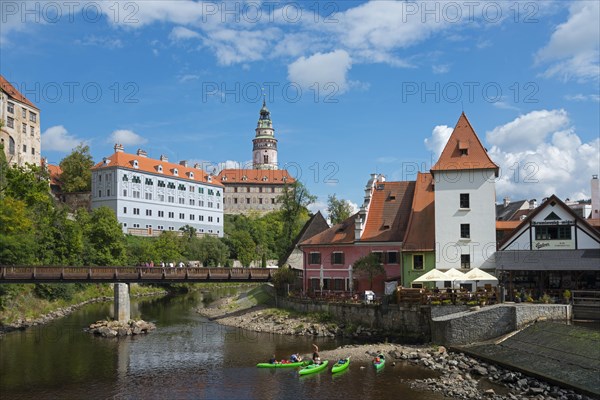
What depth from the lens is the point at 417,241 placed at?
47719mm

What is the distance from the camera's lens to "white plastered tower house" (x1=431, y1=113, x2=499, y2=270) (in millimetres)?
45094

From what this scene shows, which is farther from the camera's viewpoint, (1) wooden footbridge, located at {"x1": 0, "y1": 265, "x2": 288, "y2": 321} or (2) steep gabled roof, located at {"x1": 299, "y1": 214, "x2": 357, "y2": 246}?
(2) steep gabled roof, located at {"x1": 299, "y1": 214, "x2": 357, "y2": 246}

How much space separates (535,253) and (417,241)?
9.40 m

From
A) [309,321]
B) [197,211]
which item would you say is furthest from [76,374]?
[197,211]

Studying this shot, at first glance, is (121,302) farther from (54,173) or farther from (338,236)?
(54,173)

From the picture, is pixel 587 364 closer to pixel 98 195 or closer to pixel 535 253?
pixel 535 253

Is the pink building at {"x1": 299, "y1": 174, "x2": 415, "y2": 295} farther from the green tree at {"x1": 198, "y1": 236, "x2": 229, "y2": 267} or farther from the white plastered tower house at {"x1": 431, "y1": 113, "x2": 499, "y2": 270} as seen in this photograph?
the green tree at {"x1": 198, "y1": 236, "x2": 229, "y2": 267}

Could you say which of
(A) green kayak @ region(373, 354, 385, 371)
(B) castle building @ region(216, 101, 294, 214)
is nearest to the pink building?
(A) green kayak @ region(373, 354, 385, 371)

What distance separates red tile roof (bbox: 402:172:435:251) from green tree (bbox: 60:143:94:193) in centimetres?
7382

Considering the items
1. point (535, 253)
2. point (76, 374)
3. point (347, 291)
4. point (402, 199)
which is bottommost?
point (76, 374)

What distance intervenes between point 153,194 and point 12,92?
93.0 ft

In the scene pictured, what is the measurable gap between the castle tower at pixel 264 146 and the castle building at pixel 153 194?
232 feet

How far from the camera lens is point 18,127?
304ft

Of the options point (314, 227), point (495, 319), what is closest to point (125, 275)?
point (314, 227)
